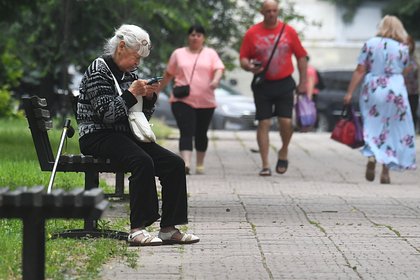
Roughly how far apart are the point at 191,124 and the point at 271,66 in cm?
111

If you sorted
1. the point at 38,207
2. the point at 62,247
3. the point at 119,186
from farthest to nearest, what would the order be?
the point at 119,186
the point at 62,247
the point at 38,207

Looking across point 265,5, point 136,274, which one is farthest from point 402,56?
point 136,274

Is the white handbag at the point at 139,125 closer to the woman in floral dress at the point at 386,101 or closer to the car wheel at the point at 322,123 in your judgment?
the woman in floral dress at the point at 386,101

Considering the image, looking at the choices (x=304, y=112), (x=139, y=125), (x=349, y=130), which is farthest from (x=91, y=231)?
(x=304, y=112)

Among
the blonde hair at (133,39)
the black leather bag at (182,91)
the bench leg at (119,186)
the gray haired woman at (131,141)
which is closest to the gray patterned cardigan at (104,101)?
the gray haired woman at (131,141)

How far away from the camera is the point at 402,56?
46.9 ft

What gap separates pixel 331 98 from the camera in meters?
34.5

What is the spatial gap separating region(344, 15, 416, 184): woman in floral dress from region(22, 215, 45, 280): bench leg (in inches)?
345

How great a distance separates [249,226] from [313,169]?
6.76 metres

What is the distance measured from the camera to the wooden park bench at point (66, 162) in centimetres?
855

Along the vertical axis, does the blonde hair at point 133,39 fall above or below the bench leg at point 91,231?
above

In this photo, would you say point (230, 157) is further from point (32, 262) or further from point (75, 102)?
point (32, 262)

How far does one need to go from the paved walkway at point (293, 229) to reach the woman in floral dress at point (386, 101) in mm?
298

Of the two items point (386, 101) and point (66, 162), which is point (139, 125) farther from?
point (386, 101)
